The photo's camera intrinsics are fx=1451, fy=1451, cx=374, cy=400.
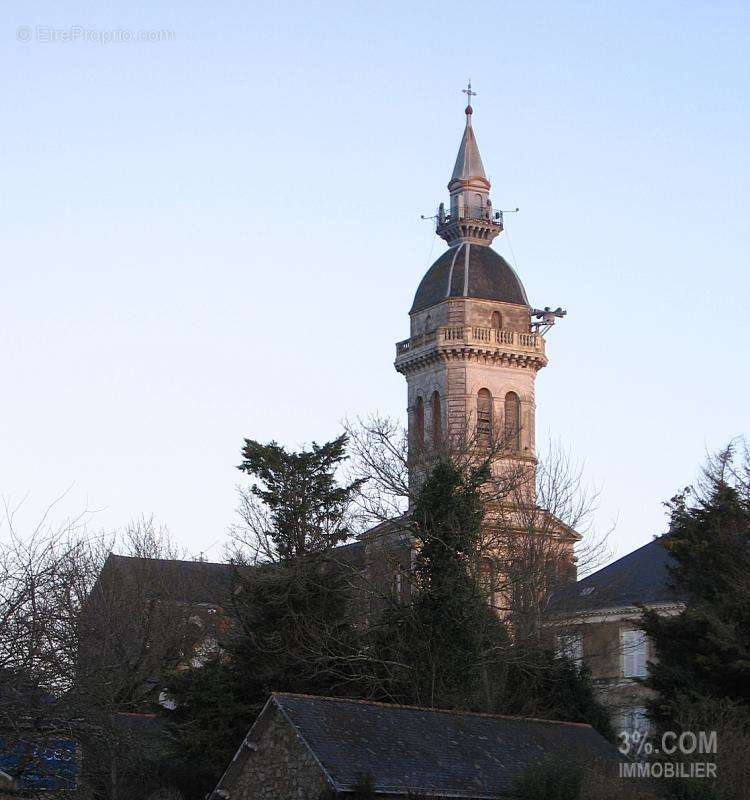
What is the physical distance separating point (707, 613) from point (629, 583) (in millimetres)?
22437

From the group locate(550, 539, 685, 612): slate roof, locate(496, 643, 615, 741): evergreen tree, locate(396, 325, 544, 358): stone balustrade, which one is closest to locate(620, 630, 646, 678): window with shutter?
locate(550, 539, 685, 612): slate roof

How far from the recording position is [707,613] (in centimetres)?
3084

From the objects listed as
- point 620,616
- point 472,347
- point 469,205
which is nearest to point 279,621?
point 620,616

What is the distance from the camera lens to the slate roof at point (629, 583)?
152 ft

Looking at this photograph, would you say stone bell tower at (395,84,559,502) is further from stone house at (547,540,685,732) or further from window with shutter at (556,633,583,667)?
window with shutter at (556,633,583,667)

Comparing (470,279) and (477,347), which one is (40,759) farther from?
(470,279)

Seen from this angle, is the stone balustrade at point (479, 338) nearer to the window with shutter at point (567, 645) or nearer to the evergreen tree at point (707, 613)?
the window with shutter at point (567, 645)

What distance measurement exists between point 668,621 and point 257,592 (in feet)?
35.4

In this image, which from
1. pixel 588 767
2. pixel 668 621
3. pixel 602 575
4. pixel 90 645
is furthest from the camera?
pixel 602 575

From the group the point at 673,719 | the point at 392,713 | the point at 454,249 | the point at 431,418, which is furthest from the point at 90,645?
the point at 454,249

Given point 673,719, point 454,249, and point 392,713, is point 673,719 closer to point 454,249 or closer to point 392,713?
point 392,713

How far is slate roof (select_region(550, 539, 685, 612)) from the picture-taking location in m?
46.2

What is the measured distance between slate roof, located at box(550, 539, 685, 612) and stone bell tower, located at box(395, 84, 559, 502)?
8455mm

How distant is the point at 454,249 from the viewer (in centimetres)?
6756
